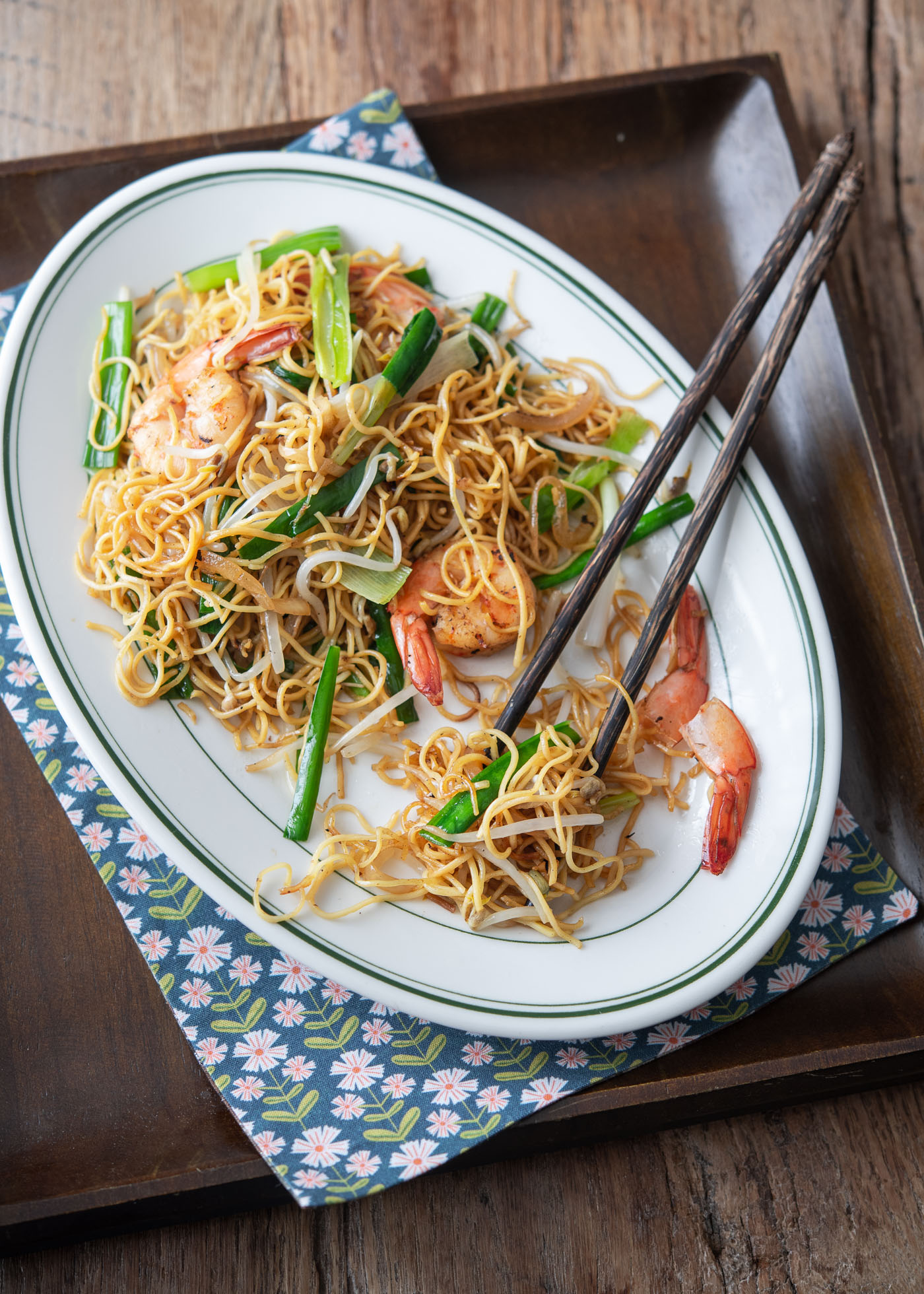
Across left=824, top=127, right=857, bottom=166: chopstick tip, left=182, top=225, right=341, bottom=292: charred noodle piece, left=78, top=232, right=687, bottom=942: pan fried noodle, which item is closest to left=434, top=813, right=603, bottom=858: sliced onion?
left=78, top=232, right=687, bottom=942: pan fried noodle

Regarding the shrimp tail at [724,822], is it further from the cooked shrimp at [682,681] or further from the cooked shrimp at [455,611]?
the cooked shrimp at [455,611]

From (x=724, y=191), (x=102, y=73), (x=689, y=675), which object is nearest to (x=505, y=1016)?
(x=689, y=675)

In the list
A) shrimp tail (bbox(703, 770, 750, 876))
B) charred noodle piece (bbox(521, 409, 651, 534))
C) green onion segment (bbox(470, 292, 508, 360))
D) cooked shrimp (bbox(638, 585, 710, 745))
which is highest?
green onion segment (bbox(470, 292, 508, 360))

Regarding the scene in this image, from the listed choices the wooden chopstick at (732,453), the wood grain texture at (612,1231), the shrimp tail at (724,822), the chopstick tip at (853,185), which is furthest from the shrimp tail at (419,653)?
the chopstick tip at (853,185)

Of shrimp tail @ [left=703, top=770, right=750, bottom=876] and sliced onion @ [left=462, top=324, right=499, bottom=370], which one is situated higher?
sliced onion @ [left=462, top=324, right=499, bottom=370]

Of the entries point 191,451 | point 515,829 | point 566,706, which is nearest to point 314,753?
point 515,829

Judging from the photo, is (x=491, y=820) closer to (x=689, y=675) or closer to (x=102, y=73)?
(x=689, y=675)

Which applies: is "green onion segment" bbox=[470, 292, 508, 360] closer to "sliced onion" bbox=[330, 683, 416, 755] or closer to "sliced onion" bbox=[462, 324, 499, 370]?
"sliced onion" bbox=[462, 324, 499, 370]
